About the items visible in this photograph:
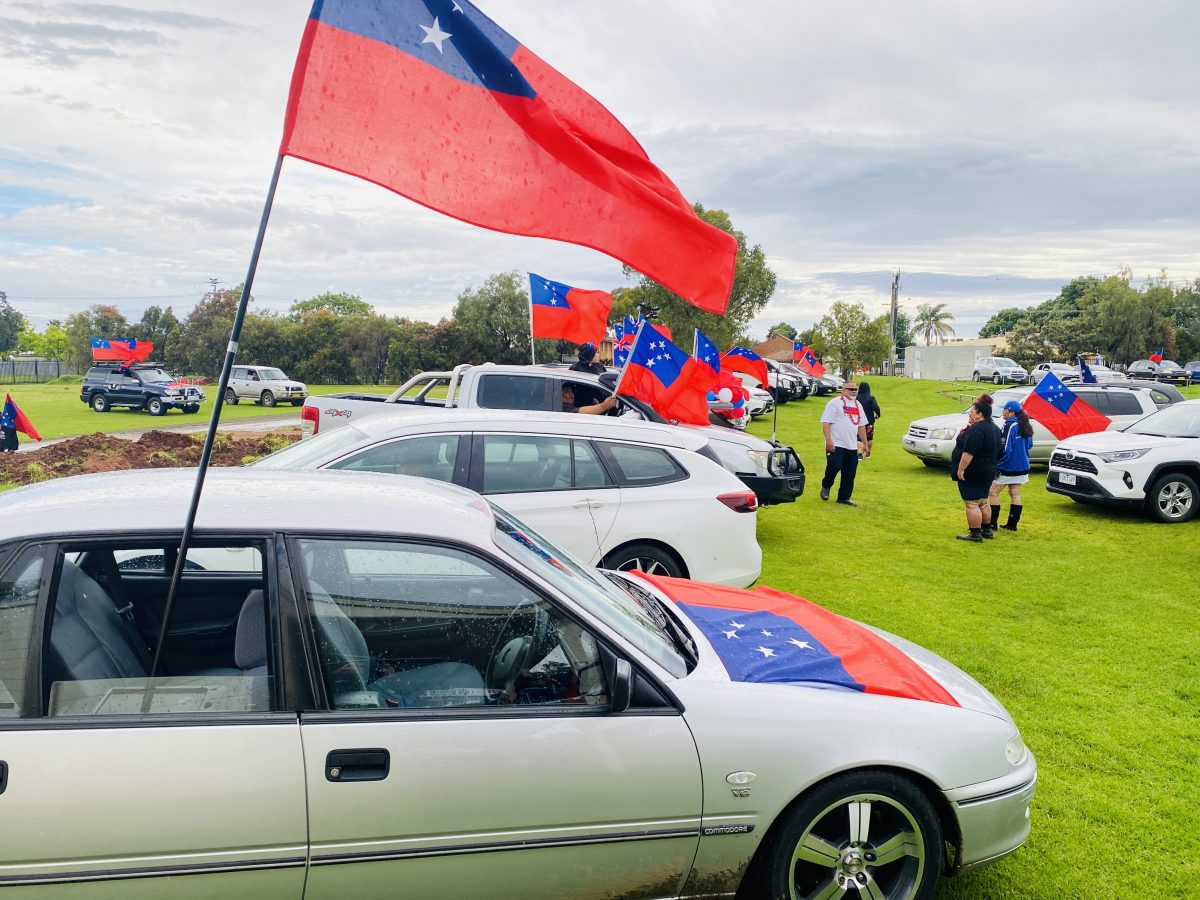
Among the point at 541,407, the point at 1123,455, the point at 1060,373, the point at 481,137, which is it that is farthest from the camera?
the point at 1060,373

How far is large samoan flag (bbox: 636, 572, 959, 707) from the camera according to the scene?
10.4 feet

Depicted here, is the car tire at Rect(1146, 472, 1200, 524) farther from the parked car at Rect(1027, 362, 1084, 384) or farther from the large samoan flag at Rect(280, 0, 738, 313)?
the parked car at Rect(1027, 362, 1084, 384)

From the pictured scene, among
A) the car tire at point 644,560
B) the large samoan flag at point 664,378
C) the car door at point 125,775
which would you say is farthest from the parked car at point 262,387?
the car door at point 125,775

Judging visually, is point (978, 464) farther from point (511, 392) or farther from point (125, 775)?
point (125, 775)

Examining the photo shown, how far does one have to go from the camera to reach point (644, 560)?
642 centimetres

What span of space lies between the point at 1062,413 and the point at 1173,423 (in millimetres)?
1534

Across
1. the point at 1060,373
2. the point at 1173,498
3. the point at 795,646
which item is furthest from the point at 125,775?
the point at 1060,373

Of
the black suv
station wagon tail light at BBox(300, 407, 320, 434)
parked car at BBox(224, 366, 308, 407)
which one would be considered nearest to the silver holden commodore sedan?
station wagon tail light at BBox(300, 407, 320, 434)

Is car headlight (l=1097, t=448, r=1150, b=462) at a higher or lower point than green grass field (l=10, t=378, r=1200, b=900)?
higher

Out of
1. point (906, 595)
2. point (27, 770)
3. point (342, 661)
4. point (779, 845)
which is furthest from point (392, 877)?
point (906, 595)

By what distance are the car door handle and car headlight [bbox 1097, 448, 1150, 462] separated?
11825 millimetres

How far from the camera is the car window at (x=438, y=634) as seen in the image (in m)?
2.79

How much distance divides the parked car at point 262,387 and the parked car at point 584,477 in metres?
32.8

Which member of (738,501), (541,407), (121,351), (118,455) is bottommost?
(118,455)
